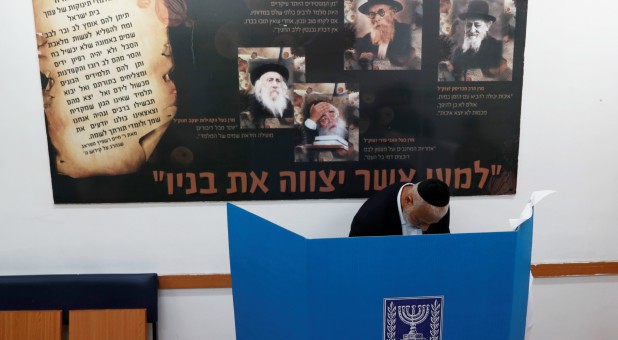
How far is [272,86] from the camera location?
6.08ft

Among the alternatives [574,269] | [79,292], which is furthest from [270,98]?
[574,269]

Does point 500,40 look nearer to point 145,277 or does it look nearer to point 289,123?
point 289,123

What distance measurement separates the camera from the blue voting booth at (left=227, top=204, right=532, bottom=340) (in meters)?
0.66

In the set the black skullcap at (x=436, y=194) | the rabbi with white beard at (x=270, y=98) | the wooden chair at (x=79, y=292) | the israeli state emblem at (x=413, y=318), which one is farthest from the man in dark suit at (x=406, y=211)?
the wooden chair at (x=79, y=292)

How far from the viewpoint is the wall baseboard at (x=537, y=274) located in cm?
201

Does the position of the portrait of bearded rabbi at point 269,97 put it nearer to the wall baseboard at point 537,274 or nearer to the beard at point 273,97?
the beard at point 273,97

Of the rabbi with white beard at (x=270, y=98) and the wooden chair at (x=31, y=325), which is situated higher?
the rabbi with white beard at (x=270, y=98)

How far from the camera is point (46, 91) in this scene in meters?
1.84

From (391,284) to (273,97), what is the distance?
1.30 meters

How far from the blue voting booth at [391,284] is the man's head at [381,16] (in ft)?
4.17

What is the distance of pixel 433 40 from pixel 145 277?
1.60 meters

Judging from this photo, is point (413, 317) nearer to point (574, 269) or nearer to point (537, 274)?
point (537, 274)

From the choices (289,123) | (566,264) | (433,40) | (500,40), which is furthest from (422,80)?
(566,264)

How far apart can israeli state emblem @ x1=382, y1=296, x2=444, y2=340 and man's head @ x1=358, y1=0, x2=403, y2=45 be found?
1.37 m
